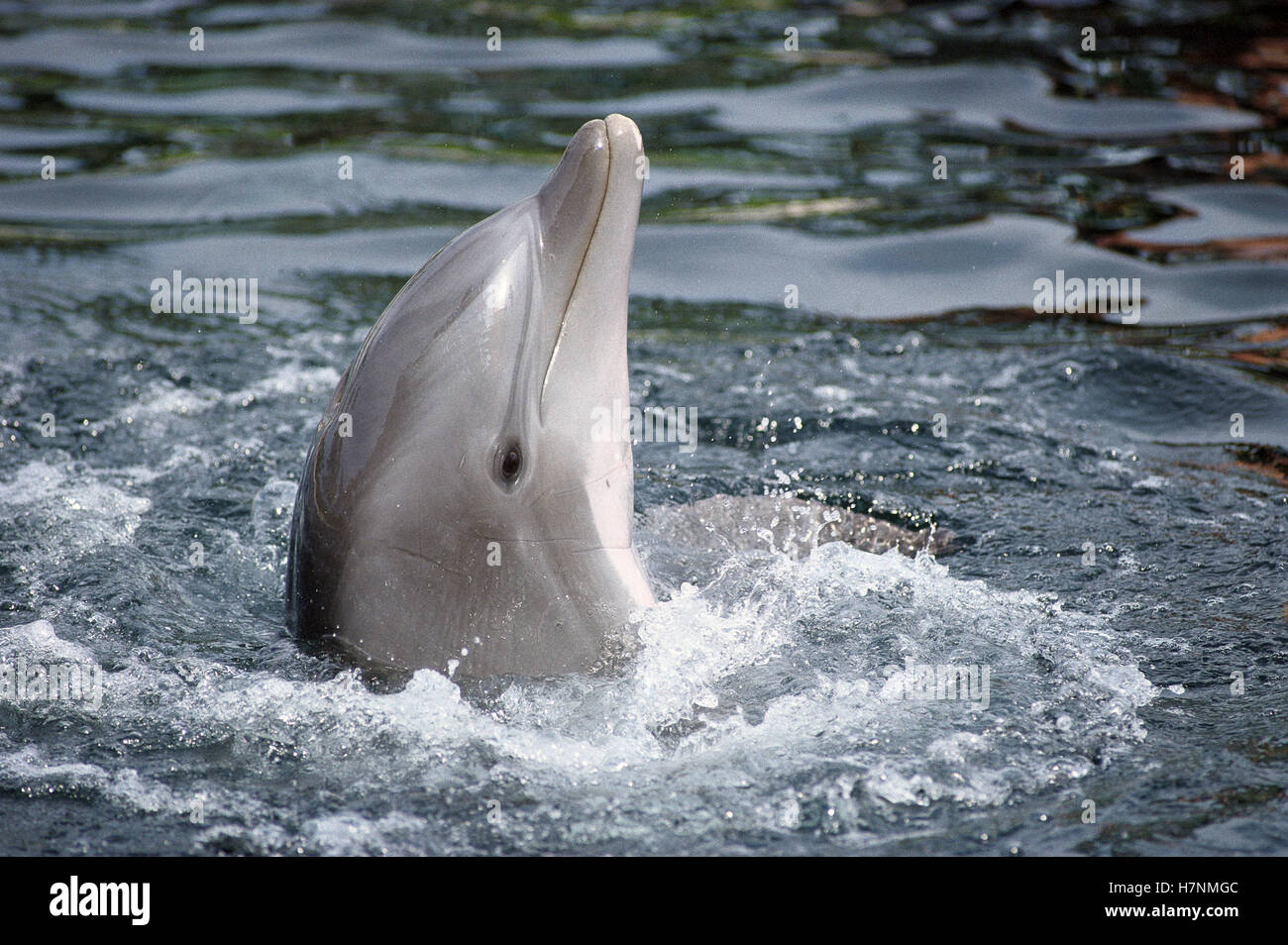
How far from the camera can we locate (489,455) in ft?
12.3

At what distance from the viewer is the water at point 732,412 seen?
3.63 metres

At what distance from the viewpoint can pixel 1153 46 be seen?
13125mm

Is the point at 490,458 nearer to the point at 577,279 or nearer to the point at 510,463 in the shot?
the point at 510,463

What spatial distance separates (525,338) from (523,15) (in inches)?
484

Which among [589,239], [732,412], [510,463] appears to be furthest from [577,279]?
[732,412]

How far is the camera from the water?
3635 millimetres

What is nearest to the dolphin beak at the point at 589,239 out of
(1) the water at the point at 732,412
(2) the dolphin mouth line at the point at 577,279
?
(2) the dolphin mouth line at the point at 577,279

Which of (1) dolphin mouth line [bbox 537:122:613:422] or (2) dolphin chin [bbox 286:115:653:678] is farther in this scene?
(1) dolphin mouth line [bbox 537:122:613:422]

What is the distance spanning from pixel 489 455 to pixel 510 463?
0.22 ft

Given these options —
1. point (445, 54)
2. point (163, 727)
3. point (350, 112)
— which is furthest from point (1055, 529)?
point (445, 54)

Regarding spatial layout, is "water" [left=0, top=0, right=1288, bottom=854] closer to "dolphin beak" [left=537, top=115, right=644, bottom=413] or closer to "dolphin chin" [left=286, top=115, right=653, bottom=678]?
"dolphin chin" [left=286, top=115, right=653, bottom=678]

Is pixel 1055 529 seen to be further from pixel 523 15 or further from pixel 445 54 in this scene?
pixel 523 15

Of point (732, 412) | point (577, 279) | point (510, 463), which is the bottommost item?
point (732, 412)

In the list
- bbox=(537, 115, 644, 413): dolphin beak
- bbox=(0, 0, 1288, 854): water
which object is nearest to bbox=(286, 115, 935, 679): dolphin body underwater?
bbox=(537, 115, 644, 413): dolphin beak
